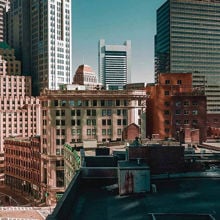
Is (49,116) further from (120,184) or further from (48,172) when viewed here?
(120,184)

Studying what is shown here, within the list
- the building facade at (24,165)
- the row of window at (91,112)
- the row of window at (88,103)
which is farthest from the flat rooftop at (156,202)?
the building facade at (24,165)

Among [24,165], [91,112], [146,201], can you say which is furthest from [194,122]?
[146,201]

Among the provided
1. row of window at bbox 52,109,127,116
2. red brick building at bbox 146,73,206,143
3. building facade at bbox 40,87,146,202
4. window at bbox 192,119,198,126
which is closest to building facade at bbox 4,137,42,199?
building facade at bbox 40,87,146,202

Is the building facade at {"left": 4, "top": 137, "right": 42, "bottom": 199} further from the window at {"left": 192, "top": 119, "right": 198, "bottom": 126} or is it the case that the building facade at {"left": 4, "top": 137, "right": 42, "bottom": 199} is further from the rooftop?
the rooftop

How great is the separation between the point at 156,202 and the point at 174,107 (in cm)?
9218

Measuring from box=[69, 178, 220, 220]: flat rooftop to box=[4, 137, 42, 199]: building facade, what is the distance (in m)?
112

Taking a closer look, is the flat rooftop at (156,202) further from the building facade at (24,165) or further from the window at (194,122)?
the building facade at (24,165)

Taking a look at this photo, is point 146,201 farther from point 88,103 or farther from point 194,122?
point 88,103

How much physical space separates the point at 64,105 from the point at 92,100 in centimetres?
873

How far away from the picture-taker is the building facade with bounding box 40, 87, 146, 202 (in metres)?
119

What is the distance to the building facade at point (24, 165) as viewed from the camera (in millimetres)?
143375

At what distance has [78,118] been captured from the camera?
11962cm

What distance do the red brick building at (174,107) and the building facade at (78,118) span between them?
587 cm

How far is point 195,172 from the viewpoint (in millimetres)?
33031
